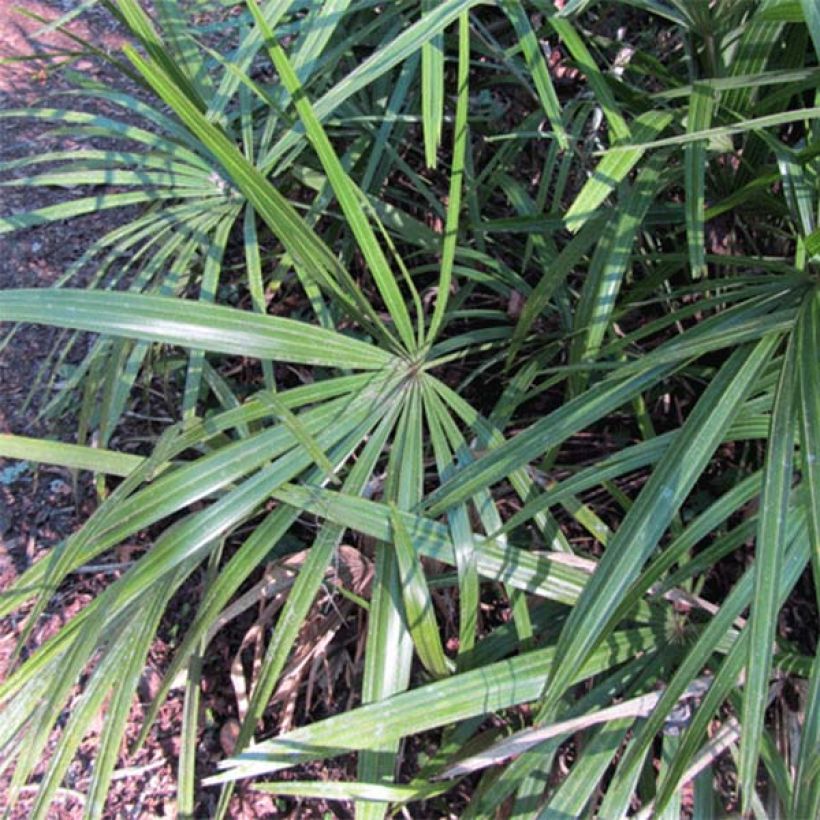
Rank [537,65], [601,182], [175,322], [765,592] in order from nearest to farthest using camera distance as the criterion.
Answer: [765,592] → [175,322] → [601,182] → [537,65]

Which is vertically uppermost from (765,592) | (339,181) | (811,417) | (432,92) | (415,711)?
(432,92)

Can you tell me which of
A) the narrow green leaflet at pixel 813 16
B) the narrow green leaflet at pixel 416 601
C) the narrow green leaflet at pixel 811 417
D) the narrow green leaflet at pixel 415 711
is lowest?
the narrow green leaflet at pixel 415 711

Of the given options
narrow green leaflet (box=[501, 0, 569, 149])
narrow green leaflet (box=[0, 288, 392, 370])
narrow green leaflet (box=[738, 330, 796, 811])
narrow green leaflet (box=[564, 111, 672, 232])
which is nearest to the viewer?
narrow green leaflet (box=[738, 330, 796, 811])

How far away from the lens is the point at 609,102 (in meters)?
1.00

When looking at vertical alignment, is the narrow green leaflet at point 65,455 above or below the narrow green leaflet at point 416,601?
above

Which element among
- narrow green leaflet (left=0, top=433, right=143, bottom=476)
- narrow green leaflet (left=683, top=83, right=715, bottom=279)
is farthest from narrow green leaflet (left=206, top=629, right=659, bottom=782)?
narrow green leaflet (left=683, top=83, right=715, bottom=279)

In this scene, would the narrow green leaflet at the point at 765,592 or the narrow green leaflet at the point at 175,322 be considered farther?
the narrow green leaflet at the point at 175,322

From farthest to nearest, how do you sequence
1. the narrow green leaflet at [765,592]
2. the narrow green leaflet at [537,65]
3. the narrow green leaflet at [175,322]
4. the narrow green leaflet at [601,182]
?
the narrow green leaflet at [537,65], the narrow green leaflet at [601,182], the narrow green leaflet at [175,322], the narrow green leaflet at [765,592]

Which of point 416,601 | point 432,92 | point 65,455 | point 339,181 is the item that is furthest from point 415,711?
point 432,92

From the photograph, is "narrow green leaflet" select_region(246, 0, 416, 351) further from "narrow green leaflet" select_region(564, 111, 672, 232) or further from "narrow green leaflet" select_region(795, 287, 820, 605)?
"narrow green leaflet" select_region(795, 287, 820, 605)

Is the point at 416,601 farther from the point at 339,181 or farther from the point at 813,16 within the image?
the point at 813,16

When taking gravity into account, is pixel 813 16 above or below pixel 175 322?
above

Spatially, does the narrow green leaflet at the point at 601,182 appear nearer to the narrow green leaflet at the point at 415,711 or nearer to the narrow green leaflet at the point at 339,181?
the narrow green leaflet at the point at 339,181

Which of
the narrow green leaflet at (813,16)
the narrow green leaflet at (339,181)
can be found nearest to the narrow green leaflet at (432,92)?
the narrow green leaflet at (339,181)
